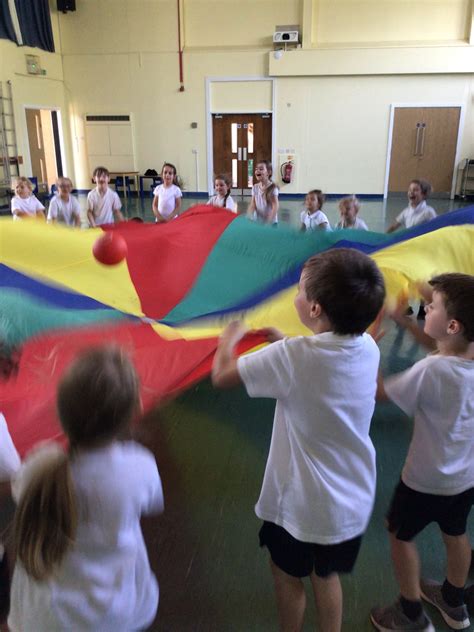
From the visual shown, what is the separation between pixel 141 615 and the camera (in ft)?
2.96

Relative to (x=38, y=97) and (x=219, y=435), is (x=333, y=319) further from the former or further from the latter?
(x=38, y=97)

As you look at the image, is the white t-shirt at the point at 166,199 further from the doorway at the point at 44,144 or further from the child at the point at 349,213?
the doorway at the point at 44,144

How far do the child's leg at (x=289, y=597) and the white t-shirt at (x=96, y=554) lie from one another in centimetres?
38

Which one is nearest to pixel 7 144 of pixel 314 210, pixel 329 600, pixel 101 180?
pixel 101 180

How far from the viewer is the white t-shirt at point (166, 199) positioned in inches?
182

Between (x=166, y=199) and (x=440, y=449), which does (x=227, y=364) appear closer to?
(x=440, y=449)

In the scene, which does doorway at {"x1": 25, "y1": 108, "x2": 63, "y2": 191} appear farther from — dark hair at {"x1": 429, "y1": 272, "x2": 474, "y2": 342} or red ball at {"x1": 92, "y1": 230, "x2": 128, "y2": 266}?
dark hair at {"x1": 429, "y1": 272, "x2": 474, "y2": 342}

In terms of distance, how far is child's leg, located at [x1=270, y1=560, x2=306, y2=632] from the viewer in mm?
1123

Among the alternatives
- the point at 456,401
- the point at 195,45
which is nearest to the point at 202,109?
the point at 195,45

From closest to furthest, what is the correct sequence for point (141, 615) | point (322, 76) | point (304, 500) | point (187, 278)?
1. point (141, 615)
2. point (304, 500)
3. point (187, 278)
4. point (322, 76)

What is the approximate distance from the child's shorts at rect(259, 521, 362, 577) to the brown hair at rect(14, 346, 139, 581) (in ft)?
1.49

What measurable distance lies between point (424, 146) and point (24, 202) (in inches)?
321

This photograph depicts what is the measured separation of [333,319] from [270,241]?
160cm

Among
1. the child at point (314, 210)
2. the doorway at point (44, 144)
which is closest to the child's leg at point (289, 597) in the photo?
the child at point (314, 210)
